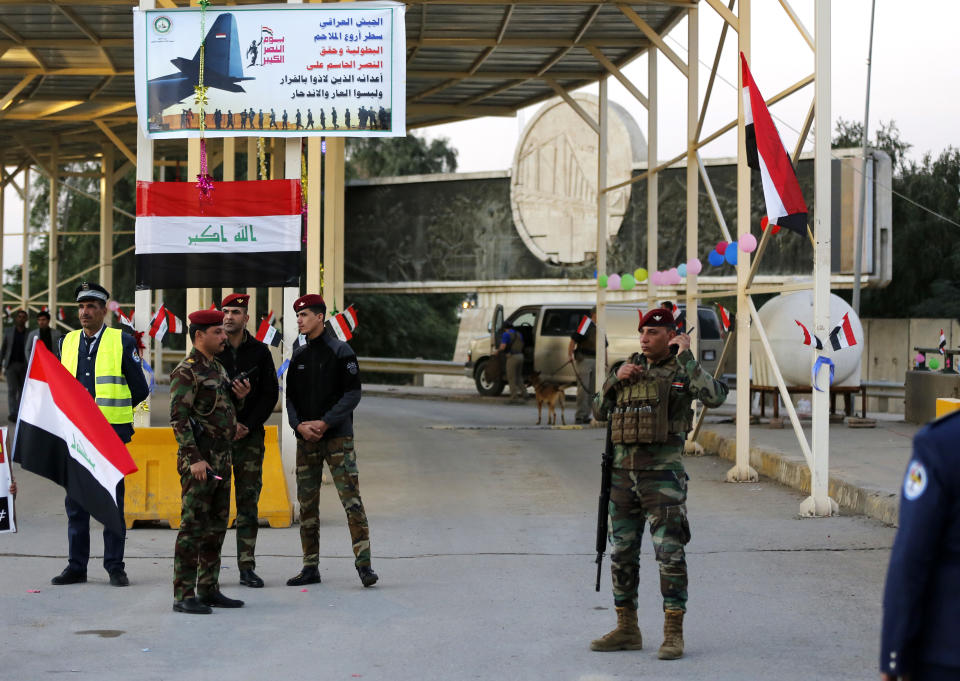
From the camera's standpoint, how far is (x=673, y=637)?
6414 millimetres

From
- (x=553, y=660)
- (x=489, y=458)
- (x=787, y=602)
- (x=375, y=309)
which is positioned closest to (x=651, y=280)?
(x=489, y=458)

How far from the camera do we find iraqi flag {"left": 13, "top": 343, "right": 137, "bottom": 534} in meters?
7.88

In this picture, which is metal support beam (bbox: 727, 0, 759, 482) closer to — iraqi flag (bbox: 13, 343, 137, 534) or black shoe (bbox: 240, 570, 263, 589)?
black shoe (bbox: 240, 570, 263, 589)

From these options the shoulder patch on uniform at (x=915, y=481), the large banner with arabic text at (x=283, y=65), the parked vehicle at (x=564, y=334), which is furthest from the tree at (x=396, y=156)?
the shoulder patch on uniform at (x=915, y=481)

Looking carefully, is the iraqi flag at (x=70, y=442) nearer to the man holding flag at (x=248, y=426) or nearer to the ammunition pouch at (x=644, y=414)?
the man holding flag at (x=248, y=426)

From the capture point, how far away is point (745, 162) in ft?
45.2

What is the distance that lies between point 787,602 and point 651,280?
34.6ft

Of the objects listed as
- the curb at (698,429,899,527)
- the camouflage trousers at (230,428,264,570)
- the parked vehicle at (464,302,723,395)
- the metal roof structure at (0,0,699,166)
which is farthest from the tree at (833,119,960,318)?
the camouflage trousers at (230,428,264,570)

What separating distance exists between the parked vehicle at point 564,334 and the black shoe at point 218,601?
64.0 ft

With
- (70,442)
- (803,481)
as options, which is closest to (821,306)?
(803,481)

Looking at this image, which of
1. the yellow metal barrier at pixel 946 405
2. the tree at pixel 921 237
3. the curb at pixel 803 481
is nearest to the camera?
the curb at pixel 803 481

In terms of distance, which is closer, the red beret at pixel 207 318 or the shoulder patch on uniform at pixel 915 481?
the shoulder patch on uniform at pixel 915 481

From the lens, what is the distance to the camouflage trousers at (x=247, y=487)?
27.4 feet

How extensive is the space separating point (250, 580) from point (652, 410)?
325 centimetres
